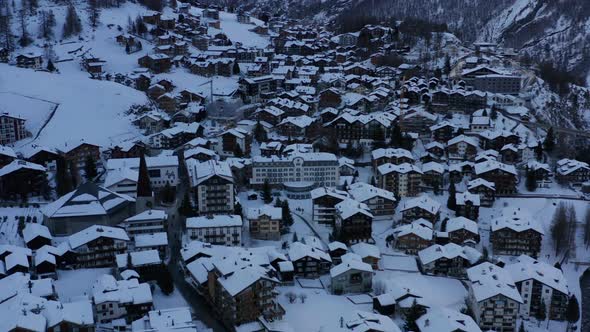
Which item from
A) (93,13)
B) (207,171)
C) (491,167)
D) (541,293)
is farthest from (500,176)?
(93,13)

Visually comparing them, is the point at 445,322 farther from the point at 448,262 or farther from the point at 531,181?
the point at 531,181

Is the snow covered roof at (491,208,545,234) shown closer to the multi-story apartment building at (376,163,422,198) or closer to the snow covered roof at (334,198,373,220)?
the multi-story apartment building at (376,163,422,198)

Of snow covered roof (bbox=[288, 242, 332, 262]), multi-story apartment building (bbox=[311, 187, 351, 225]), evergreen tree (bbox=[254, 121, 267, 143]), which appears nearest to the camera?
snow covered roof (bbox=[288, 242, 332, 262])

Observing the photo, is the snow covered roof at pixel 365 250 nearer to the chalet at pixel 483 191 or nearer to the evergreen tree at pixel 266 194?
the evergreen tree at pixel 266 194

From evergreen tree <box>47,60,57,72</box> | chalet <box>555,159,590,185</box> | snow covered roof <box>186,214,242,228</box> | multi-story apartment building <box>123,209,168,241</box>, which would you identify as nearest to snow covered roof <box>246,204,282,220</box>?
snow covered roof <box>186,214,242,228</box>

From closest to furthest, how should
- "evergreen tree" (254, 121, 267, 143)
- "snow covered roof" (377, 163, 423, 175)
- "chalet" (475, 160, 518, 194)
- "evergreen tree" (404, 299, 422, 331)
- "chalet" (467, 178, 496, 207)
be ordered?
"evergreen tree" (404, 299, 422, 331), "chalet" (467, 178, 496, 207), "snow covered roof" (377, 163, 423, 175), "chalet" (475, 160, 518, 194), "evergreen tree" (254, 121, 267, 143)

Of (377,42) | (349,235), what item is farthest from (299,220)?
(377,42)

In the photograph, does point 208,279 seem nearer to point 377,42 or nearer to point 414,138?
point 414,138
